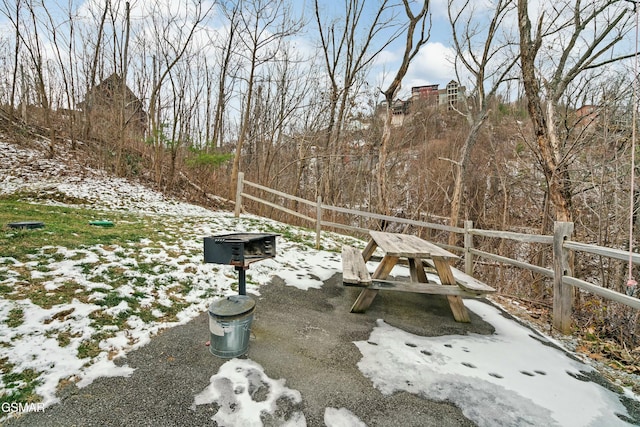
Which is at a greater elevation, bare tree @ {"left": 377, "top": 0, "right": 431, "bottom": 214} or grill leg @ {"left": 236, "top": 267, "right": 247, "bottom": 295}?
bare tree @ {"left": 377, "top": 0, "right": 431, "bottom": 214}

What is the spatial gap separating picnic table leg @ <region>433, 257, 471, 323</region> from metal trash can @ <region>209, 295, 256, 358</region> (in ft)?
6.63

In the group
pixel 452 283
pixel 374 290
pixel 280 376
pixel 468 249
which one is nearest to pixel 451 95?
pixel 468 249

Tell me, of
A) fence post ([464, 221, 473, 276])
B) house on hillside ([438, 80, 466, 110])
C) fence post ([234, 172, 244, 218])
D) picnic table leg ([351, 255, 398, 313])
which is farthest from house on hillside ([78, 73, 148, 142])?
house on hillside ([438, 80, 466, 110])

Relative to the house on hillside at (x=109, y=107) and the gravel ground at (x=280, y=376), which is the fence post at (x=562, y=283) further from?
the house on hillside at (x=109, y=107)

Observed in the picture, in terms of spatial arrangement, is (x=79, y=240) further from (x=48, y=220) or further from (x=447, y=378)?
(x=447, y=378)

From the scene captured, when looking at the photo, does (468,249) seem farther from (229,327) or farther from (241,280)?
(229,327)

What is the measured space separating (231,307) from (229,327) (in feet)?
0.47

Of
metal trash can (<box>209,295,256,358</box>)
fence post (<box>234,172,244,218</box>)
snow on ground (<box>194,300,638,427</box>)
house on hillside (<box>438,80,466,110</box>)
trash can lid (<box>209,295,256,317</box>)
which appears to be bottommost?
snow on ground (<box>194,300,638,427</box>)

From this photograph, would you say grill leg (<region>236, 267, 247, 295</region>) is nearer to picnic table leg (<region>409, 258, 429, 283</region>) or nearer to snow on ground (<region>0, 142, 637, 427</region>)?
snow on ground (<region>0, 142, 637, 427</region>)

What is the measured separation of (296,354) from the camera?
235 centimetres

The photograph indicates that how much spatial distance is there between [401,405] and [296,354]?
88cm

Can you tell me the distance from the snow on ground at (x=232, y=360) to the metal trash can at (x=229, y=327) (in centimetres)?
12

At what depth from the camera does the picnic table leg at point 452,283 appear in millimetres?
3113

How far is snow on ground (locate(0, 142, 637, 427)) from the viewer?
→ 1.81 metres
